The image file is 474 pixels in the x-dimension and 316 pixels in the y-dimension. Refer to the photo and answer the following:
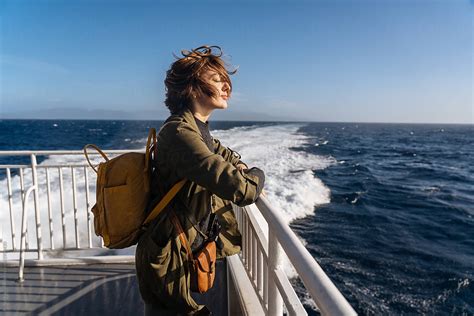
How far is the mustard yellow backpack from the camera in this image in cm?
124

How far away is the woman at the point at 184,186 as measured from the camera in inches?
46.6

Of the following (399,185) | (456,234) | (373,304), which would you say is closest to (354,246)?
Answer: (373,304)

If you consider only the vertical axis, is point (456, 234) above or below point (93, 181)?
below

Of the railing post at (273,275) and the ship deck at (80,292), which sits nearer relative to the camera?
the railing post at (273,275)

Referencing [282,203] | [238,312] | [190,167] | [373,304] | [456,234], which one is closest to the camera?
[190,167]

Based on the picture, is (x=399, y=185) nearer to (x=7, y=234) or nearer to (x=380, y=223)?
(x=380, y=223)

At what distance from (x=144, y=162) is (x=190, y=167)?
0.75ft

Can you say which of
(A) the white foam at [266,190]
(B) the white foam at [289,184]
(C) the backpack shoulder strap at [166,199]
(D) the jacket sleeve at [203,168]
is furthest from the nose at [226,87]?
(B) the white foam at [289,184]

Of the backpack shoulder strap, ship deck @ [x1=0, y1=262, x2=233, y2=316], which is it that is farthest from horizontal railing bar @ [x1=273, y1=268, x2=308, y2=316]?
ship deck @ [x1=0, y1=262, x2=233, y2=316]

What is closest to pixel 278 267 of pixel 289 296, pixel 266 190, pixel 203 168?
pixel 289 296

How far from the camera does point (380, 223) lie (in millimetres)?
10359

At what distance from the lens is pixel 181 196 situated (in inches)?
50.4

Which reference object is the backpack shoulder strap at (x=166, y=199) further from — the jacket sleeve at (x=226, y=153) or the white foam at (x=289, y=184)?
the white foam at (x=289, y=184)

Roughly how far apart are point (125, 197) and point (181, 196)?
0.19m
